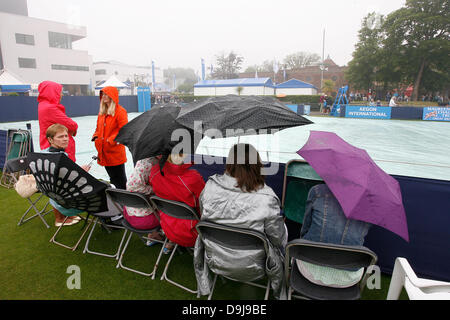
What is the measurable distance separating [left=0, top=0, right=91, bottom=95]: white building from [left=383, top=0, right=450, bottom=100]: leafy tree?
44746 millimetres

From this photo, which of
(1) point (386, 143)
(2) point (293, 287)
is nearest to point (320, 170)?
(2) point (293, 287)

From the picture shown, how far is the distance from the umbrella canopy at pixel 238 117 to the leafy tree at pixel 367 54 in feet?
142

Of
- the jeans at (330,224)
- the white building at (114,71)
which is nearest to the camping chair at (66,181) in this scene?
the jeans at (330,224)

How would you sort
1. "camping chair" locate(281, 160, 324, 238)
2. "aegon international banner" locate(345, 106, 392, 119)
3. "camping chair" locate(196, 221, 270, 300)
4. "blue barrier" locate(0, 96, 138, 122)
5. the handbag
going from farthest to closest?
"aegon international banner" locate(345, 106, 392, 119)
"blue barrier" locate(0, 96, 138, 122)
the handbag
"camping chair" locate(281, 160, 324, 238)
"camping chair" locate(196, 221, 270, 300)

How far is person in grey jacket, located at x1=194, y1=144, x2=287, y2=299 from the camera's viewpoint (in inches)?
66.3

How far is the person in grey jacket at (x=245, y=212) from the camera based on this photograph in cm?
168

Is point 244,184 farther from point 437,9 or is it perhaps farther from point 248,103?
point 437,9

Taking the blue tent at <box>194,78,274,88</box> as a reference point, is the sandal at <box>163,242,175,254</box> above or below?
below

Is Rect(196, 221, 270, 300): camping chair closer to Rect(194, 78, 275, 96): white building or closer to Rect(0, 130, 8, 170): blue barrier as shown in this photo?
Rect(0, 130, 8, 170): blue barrier

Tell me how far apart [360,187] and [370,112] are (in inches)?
799

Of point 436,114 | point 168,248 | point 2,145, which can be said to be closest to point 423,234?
point 168,248

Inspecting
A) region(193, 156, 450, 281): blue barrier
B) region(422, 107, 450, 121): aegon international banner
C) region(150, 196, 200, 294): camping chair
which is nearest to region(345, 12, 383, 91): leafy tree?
region(422, 107, 450, 121): aegon international banner

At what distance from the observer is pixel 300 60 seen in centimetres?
7388
